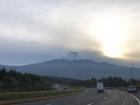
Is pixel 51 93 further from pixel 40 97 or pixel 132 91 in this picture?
pixel 132 91

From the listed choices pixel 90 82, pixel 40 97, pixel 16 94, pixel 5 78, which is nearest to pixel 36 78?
pixel 5 78

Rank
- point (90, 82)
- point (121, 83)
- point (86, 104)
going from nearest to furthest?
point (86, 104) < point (121, 83) < point (90, 82)

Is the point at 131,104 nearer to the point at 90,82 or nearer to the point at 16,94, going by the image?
the point at 16,94

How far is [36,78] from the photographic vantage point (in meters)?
105

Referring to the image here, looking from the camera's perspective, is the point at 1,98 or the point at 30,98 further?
the point at 30,98

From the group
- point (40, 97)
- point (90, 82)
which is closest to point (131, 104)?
point (40, 97)

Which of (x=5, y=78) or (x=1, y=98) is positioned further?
(x=5, y=78)

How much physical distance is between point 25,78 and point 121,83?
89.3 meters

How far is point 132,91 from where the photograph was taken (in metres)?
98.1

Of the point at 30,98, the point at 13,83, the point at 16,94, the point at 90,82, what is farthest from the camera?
the point at 90,82

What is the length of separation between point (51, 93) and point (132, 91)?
36.3 m

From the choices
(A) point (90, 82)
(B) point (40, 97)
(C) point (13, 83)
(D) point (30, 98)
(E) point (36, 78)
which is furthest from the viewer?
(A) point (90, 82)

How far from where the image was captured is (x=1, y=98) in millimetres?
44906

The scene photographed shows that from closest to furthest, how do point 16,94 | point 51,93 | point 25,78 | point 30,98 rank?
point 16,94 < point 30,98 < point 51,93 < point 25,78
